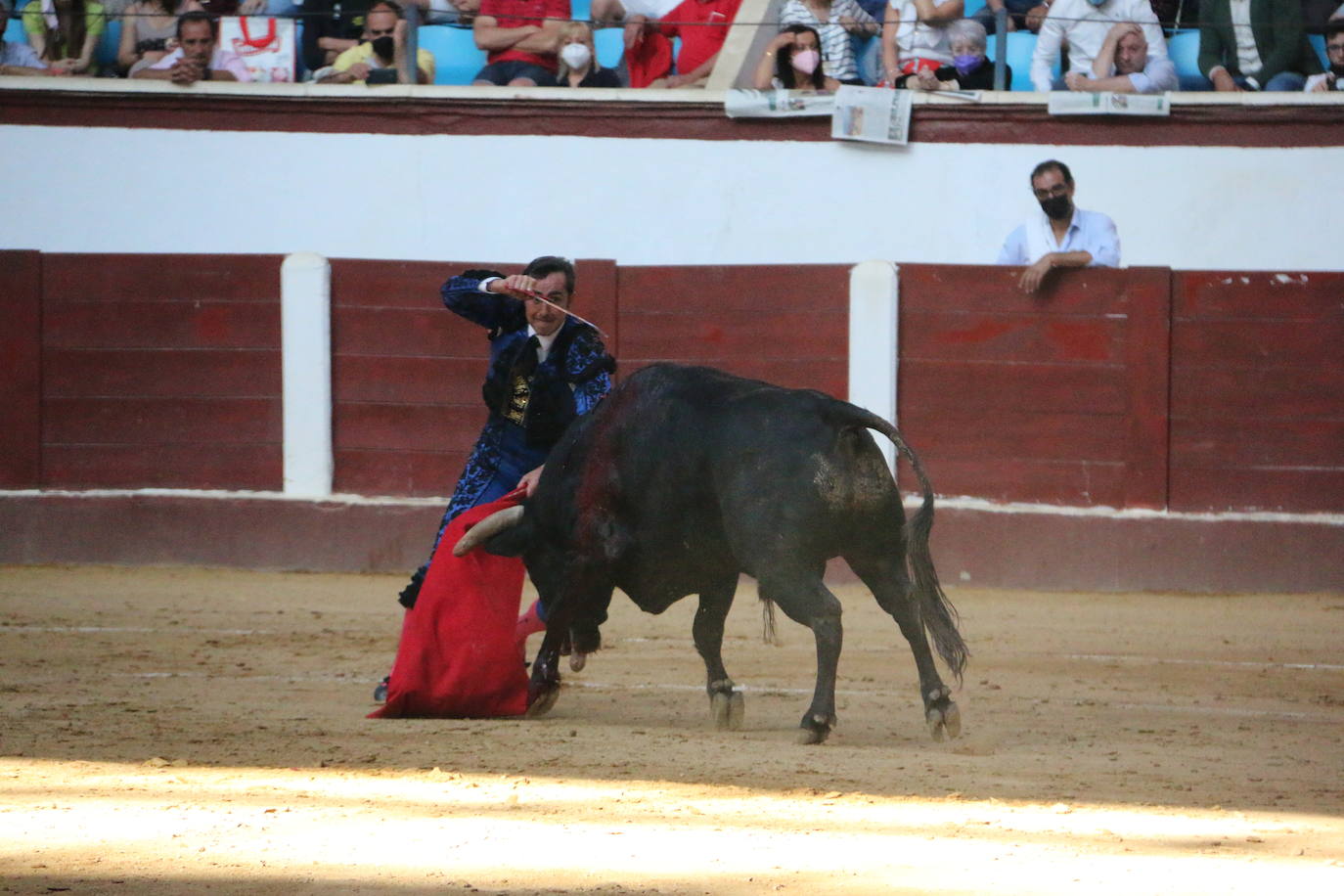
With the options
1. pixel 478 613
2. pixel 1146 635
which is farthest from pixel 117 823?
pixel 1146 635

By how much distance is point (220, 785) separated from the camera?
3910 millimetres

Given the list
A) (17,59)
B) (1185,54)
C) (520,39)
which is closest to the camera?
(1185,54)

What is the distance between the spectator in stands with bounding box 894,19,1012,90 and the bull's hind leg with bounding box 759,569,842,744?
4210 millimetres

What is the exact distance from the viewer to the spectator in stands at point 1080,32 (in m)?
8.23

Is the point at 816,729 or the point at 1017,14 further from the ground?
the point at 1017,14

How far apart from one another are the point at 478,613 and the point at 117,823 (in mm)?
1570

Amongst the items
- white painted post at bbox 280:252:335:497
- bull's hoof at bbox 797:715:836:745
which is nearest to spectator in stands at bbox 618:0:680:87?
white painted post at bbox 280:252:335:497

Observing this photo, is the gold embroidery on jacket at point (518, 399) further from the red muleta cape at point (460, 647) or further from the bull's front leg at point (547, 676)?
the bull's front leg at point (547, 676)

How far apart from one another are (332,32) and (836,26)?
2452 mm

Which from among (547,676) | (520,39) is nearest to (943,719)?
(547,676)

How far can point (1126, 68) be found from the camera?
816 cm

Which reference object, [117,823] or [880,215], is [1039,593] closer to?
[880,215]

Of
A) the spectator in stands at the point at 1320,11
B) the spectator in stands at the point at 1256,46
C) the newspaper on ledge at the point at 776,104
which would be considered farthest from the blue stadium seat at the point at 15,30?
the spectator in stands at the point at 1320,11

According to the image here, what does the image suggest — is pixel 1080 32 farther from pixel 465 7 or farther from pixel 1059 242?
pixel 465 7
